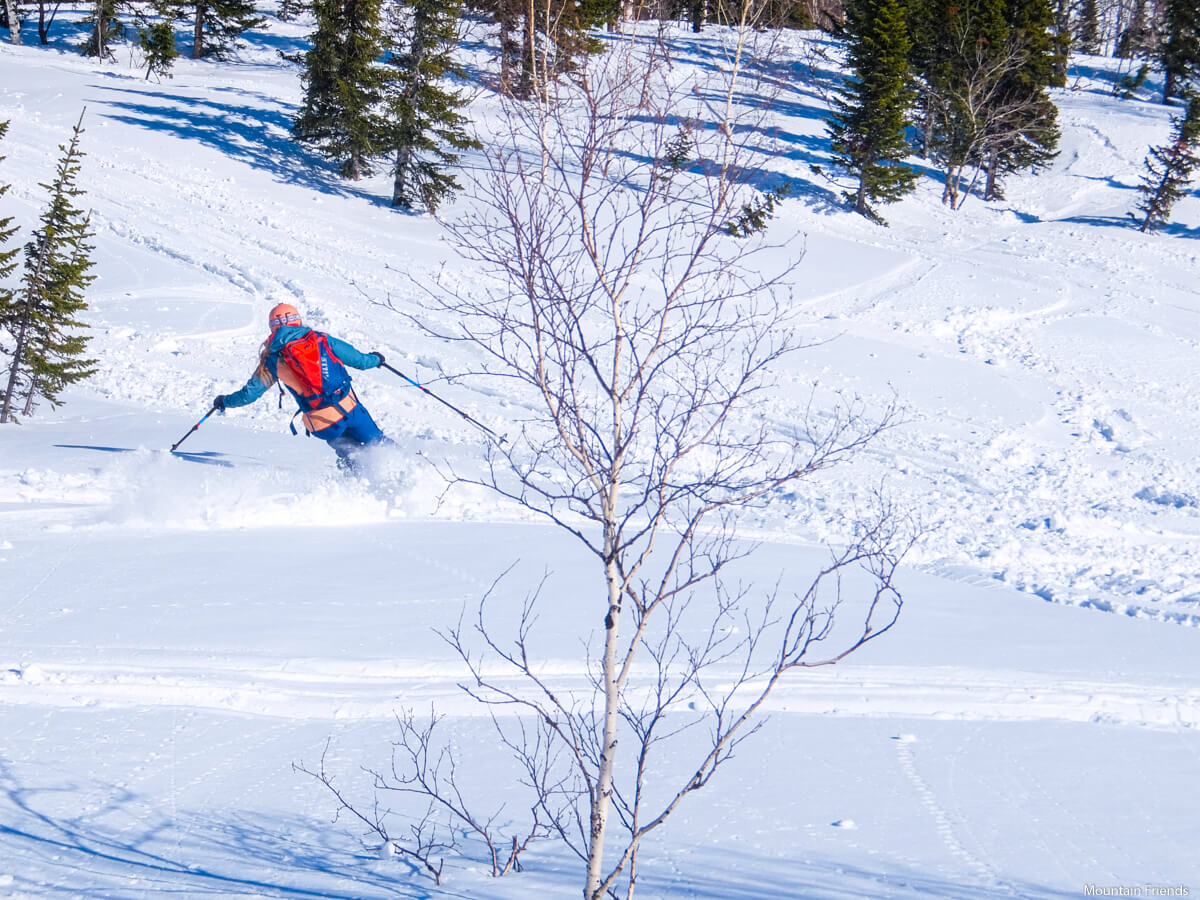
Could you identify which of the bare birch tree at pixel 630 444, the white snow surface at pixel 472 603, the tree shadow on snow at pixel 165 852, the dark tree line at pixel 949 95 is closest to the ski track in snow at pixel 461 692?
the white snow surface at pixel 472 603

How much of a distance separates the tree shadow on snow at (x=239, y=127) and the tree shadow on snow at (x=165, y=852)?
20.5m

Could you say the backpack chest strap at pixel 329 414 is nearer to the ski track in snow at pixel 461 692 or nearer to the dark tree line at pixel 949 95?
the ski track in snow at pixel 461 692

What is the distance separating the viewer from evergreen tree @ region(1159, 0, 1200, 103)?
40688mm

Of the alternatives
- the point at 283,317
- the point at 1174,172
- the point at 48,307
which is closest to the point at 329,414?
the point at 283,317

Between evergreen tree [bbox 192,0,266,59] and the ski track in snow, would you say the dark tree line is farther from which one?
the ski track in snow

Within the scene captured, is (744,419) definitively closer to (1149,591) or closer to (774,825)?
(1149,591)

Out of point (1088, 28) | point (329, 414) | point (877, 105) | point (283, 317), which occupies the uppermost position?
point (1088, 28)

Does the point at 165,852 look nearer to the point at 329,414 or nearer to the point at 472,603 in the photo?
the point at 472,603

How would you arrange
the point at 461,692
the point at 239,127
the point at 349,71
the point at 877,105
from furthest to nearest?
the point at 877,105 < the point at 239,127 < the point at 349,71 < the point at 461,692

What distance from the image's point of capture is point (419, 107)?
2170cm

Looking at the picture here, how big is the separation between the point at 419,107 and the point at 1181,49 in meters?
35.7

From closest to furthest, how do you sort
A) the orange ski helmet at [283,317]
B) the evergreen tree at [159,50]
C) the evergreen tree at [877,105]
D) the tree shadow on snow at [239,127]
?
the orange ski helmet at [283,317] → the tree shadow on snow at [239,127] → the evergreen tree at [877,105] → the evergreen tree at [159,50]

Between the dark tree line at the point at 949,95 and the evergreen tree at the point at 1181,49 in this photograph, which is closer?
the dark tree line at the point at 949,95

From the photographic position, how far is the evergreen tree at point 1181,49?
133 ft
